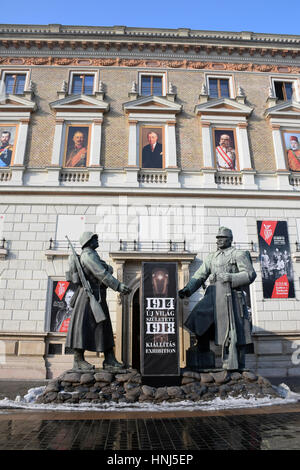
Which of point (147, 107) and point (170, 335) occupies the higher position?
point (147, 107)

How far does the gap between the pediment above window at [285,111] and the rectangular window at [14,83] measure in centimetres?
1234

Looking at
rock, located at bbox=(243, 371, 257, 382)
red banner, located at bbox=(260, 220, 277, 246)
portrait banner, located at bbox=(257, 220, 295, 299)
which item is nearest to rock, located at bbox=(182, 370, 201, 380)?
rock, located at bbox=(243, 371, 257, 382)

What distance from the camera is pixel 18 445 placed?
11.1 feet

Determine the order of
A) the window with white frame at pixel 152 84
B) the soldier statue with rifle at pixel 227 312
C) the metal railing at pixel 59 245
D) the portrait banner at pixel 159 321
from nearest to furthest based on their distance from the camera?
the portrait banner at pixel 159 321 → the soldier statue with rifle at pixel 227 312 → the metal railing at pixel 59 245 → the window with white frame at pixel 152 84

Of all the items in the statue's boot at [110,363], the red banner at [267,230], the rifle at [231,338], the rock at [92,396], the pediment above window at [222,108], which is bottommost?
the rock at [92,396]

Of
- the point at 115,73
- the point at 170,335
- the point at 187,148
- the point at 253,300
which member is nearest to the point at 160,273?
the point at 170,335

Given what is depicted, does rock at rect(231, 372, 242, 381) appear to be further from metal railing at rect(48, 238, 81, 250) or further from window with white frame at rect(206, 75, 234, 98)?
window with white frame at rect(206, 75, 234, 98)

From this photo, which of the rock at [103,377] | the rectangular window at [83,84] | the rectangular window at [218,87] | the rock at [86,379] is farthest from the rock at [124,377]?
the rectangular window at [218,87]

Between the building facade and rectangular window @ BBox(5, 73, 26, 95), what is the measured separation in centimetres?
6

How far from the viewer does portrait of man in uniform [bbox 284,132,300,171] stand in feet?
47.5

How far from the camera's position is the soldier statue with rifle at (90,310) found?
18.9 ft

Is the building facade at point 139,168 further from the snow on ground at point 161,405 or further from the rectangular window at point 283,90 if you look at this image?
the snow on ground at point 161,405

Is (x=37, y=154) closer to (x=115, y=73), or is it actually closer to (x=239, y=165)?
(x=115, y=73)
